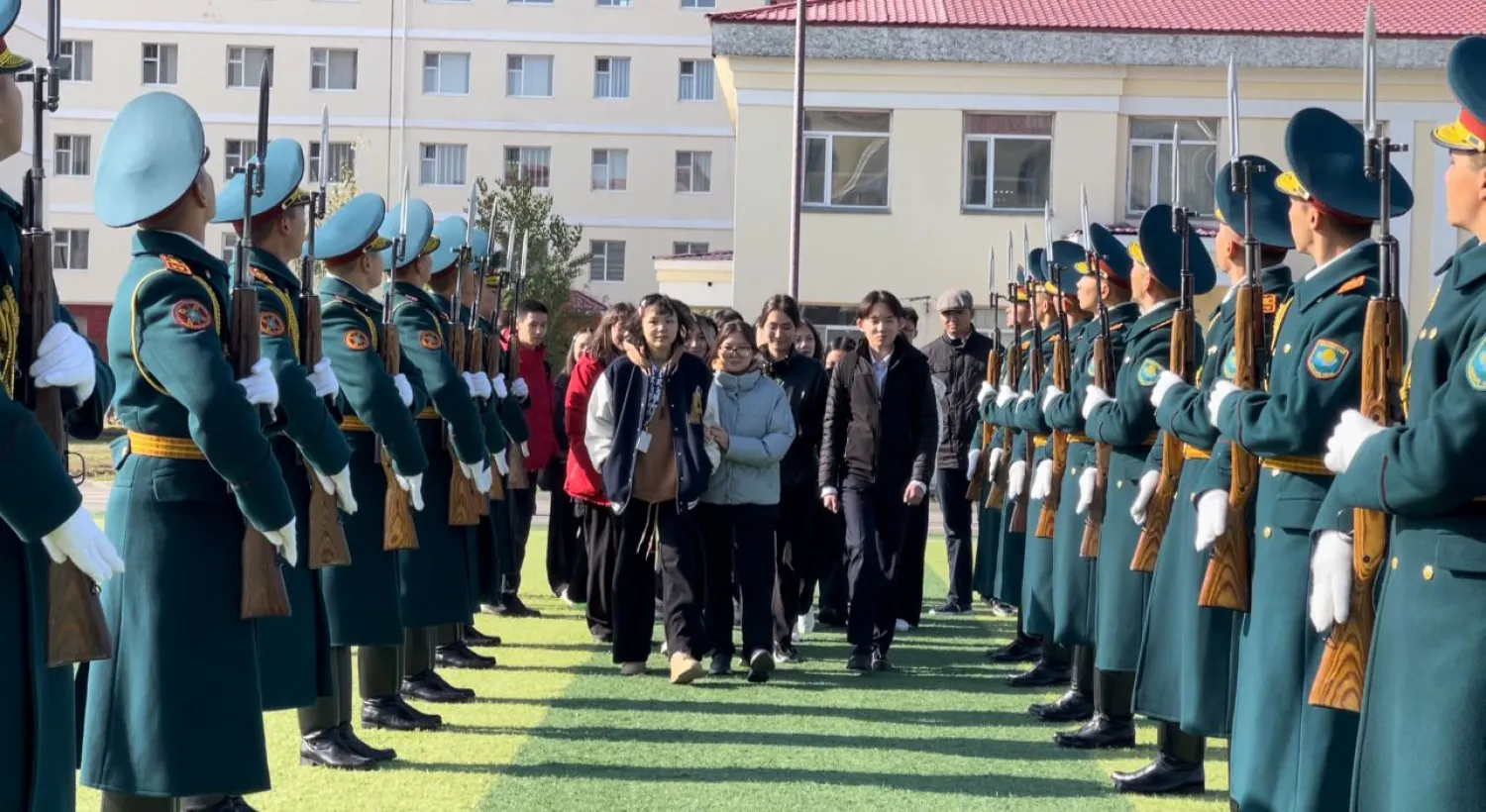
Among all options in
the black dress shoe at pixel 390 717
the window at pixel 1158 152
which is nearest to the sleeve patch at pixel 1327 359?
the black dress shoe at pixel 390 717

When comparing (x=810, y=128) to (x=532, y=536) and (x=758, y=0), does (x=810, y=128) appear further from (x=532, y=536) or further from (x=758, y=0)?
(x=758, y=0)

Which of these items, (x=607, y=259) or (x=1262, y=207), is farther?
(x=607, y=259)

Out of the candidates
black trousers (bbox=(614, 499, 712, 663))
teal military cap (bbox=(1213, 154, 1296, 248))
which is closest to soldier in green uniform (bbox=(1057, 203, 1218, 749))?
teal military cap (bbox=(1213, 154, 1296, 248))

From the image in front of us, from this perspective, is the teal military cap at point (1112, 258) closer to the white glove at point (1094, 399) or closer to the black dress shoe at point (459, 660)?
the white glove at point (1094, 399)

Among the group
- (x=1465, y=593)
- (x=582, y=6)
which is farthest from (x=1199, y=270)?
(x=582, y=6)

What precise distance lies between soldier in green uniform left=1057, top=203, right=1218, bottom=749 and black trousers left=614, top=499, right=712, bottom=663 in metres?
2.52

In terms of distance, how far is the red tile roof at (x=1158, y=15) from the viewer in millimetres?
26031

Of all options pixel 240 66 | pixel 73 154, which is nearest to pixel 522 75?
pixel 240 66

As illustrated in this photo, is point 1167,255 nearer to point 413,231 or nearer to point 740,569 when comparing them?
point 740,569

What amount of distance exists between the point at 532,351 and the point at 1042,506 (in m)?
4.55

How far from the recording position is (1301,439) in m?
5.04

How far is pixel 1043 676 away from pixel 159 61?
46.1 m

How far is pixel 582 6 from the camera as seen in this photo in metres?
51.3

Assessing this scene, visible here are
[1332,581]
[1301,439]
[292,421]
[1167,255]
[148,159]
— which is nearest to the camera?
[1332,581]
